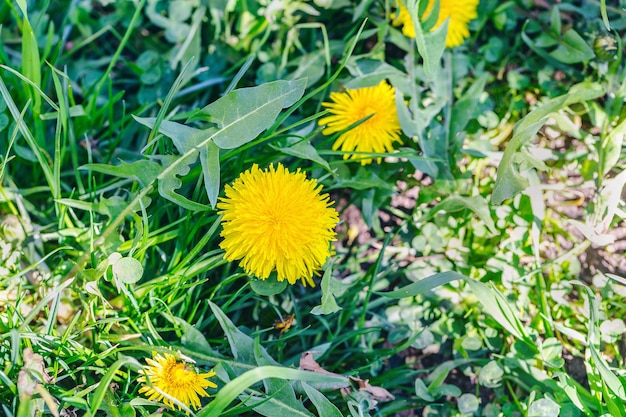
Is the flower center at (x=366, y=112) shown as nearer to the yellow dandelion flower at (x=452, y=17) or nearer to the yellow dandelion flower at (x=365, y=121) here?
the yellow dandelion flower at (x=365, y=121)

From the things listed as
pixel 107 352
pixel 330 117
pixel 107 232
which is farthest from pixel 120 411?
pixel 330 117

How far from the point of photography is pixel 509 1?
148 centimetres

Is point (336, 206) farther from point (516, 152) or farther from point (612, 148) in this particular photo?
point (612, 148)

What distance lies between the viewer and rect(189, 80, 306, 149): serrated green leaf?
104 cm

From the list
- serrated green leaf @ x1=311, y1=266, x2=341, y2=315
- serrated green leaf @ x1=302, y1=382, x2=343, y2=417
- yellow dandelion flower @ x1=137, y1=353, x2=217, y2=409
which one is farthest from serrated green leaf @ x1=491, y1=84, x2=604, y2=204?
yellow dandelion flower @ x1=137, y1=353, x2=217, y2=409

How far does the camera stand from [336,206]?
1433mm

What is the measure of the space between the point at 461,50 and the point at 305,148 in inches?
23.1

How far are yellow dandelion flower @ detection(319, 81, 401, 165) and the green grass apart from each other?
4cm

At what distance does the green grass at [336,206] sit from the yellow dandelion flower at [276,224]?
0.20 feet

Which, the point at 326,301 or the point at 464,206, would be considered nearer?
the point at 326,301

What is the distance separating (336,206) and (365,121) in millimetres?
276

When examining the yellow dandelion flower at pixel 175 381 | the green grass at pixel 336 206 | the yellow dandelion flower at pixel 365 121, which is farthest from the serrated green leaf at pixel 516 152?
the yellow dandelion flower at pixel 175 381

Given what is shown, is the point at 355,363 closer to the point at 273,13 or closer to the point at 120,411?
the point at 120,411

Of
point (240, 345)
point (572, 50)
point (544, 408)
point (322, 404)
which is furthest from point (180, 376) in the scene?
point (572, 50)
